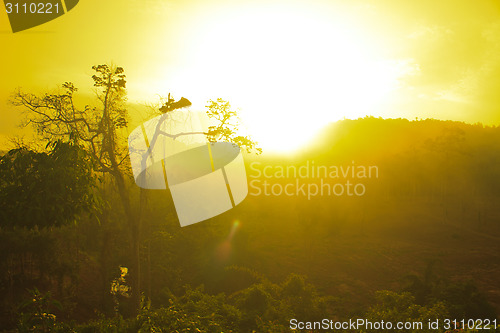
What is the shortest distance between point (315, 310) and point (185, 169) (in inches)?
565

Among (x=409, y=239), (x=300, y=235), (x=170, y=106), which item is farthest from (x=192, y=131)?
(x=409, y=239)

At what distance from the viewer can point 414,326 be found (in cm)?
837

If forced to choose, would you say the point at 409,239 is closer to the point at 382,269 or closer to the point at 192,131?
the point at 382,269

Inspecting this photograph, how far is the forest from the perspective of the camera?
5.80m

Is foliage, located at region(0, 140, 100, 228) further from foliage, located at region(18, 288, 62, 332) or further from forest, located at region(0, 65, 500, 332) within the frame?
foliage, located at region(18, 288, 62, 332)

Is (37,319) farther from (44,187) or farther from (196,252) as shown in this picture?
(196,252)

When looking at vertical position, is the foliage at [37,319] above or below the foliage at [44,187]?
below

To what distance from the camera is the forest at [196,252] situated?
5801 mm

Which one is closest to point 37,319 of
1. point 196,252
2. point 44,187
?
point 44,187

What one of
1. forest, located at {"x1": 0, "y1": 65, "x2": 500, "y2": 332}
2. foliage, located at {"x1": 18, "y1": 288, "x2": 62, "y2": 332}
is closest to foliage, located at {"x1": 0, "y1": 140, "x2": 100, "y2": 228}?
forest, located at {"x1": 0, "y1": 65, "x2": 500, "y2": 332}

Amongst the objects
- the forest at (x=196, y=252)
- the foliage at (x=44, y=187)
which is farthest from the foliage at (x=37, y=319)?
the foliage at (x=44, y=187)

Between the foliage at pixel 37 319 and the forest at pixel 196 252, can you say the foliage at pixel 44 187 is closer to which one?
the forest at pixel 196 252

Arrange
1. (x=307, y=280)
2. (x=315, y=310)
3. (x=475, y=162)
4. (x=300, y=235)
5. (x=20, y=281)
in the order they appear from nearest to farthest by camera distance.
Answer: (x=315, y=310), (x=20, y=281), (x=307, y=280), (x=300, y=235), (x=475, y=162)

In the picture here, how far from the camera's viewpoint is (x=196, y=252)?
22.1m
